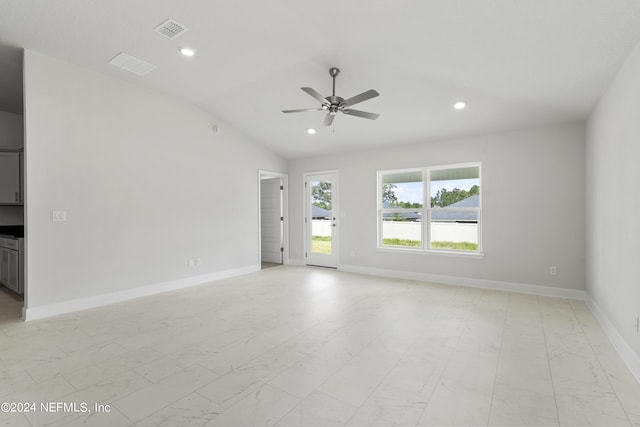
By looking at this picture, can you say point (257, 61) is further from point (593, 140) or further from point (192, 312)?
point (593, 140)

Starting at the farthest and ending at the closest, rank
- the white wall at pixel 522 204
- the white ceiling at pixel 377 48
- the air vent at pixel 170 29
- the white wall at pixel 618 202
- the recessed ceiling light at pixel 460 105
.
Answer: the white wall at pixel 522 204 < the recessed ceiling light at pixel 460 105 < the air vent at pixel 170 29 < the white ceiling at pixel 377 48 < the white wall at pixel 618 202

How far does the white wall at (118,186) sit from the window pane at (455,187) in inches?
144

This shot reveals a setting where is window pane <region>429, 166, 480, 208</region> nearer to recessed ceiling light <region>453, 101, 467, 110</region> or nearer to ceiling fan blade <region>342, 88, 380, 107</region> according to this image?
recessed ceiling light <region>453, 101, 467, 110</region>

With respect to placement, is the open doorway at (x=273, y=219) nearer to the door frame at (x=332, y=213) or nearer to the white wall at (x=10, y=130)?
the door frame at (x=332, y=213)

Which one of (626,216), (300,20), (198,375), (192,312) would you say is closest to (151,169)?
(192,312)

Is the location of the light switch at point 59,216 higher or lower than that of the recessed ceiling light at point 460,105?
lower

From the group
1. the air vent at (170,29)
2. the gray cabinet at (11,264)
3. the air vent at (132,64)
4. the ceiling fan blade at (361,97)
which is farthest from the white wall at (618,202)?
the gray cabinet at (11,264)

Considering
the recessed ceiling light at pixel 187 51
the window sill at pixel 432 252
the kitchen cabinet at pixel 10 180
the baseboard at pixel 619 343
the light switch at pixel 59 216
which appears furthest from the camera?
the window sill at pixel 432 252

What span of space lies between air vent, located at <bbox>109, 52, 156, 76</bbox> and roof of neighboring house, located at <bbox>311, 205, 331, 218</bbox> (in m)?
4.01

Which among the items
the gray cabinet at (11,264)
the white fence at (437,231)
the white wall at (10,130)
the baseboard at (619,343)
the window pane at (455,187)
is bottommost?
the baseboard at (619,343)

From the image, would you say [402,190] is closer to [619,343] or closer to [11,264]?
[619,343]

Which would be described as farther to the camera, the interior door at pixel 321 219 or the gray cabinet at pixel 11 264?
the interior door at pixel 321 219

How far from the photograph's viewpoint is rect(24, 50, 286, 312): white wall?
3588mm

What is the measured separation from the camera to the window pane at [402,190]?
5.73 metres
